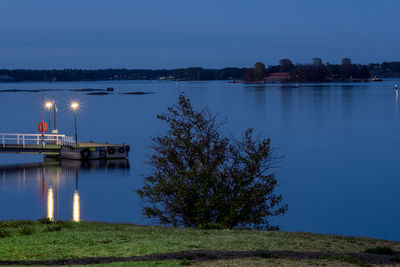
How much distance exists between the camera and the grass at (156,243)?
13.5 meters

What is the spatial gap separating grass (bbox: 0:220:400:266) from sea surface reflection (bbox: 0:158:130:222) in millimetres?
17679

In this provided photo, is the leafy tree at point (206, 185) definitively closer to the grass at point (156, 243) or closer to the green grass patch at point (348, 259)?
the grass at point (156, 243)

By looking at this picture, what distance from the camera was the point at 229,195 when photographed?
22844mm

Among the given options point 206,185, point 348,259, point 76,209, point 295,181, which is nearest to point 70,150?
point 76,209

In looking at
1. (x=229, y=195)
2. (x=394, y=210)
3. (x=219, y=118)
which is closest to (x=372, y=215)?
(x=394, y=210)

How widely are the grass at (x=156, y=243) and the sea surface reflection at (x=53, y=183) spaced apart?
58.0ft

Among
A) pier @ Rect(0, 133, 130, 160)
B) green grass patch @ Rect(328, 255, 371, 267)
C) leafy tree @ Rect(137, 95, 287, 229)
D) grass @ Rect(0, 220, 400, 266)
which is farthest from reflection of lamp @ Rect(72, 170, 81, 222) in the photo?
green grass patch @ Rect(328, 255, 371, 267)

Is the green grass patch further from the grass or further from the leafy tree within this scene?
the leafy tree

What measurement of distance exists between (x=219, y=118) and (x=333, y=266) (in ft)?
316

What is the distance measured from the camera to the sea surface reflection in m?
36.5

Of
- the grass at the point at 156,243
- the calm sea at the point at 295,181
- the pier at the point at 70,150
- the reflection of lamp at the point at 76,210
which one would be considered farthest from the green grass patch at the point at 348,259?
the pier at the point at 70,150

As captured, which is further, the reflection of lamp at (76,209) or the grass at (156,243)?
the reflection of lamp at (76,209)

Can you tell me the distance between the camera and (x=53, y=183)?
4481 cm

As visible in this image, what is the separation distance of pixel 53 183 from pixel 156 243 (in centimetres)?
Answer: 3145
